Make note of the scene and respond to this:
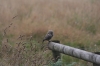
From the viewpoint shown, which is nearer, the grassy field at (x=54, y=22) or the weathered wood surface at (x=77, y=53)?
the weathered wood surface at (x=77, y=53)

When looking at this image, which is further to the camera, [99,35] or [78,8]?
[78,8]

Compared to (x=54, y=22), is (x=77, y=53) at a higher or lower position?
higher

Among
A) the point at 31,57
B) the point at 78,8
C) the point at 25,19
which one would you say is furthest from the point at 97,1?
the point at 31,57

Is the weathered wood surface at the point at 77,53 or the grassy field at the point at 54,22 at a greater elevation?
the weathered wood surface at the point at 77,53

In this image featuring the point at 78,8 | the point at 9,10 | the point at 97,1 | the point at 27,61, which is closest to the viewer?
the point at 27,61

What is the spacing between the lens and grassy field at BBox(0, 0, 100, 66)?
30.9 feet

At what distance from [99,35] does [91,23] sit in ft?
4.18

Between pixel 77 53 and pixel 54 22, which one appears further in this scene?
pixel 54 22

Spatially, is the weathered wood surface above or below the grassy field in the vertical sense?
above

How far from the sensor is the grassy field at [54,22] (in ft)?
30.9

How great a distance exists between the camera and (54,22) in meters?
11.2

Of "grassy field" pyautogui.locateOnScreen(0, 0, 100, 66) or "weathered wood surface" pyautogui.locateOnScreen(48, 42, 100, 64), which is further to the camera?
"grassy field" pyautogui.locateOnScreen(0, 0, 100, 66)

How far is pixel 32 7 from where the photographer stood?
12945mm

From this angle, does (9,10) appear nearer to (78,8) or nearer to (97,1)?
(78,8)
